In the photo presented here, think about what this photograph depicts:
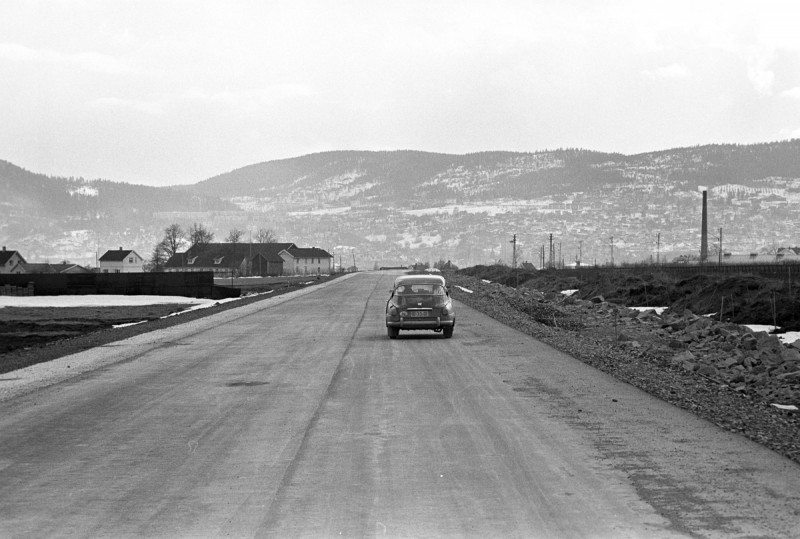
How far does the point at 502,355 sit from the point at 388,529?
14752mm

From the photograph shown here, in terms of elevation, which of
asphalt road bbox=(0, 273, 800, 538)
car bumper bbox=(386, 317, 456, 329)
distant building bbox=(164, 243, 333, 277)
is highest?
distant building bbox=(164, 243, 333, 277)

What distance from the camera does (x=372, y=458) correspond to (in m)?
10.4

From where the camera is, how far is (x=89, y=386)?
17297 millimetres

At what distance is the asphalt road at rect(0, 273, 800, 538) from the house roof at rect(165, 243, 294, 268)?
16794cm

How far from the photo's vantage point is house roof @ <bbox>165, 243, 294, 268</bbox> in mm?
186375

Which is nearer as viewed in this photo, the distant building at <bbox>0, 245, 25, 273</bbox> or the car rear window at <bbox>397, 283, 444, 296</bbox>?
the car rear window at <bbox>397, 283, 444, 296</bbox>

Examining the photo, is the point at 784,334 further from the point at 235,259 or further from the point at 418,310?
the point at 235,259

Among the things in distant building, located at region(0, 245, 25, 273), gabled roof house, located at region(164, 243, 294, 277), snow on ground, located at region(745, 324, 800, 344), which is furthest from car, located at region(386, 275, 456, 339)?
gabled roof house, located at region(164, 243, 294, 277)

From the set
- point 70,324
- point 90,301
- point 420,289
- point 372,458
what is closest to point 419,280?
point 420,289

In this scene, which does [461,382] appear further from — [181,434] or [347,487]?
A: [347,487]

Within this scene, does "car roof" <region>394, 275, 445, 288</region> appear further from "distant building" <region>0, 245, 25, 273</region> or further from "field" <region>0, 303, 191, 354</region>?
"distant building" <region>0, 245, 25, 273</region>

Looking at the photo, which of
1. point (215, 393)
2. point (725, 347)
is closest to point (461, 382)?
point (215, 393)

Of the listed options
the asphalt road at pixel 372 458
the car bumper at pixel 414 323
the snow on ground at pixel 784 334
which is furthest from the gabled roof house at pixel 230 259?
the asphalt road at pixel 372 458

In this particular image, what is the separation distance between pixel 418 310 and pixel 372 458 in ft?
52.2
